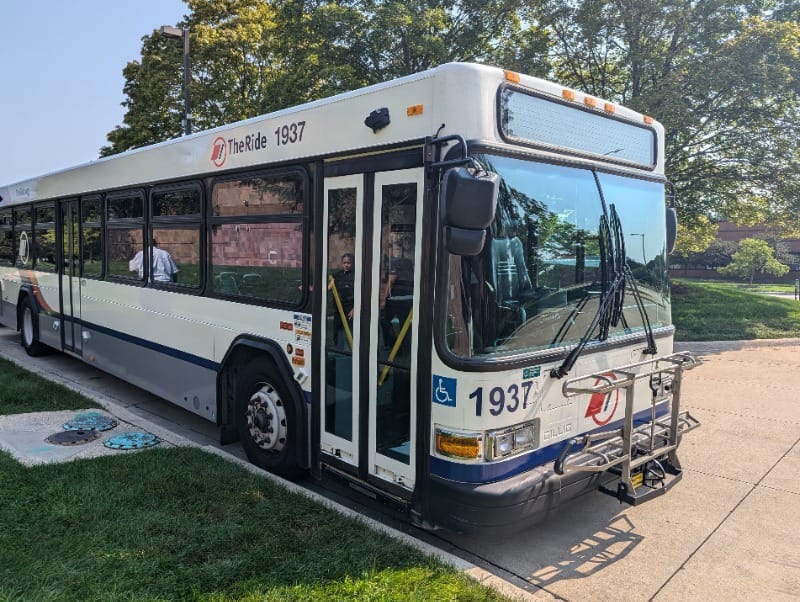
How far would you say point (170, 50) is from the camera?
22078 mm

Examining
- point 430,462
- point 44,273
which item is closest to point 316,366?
point 430,462

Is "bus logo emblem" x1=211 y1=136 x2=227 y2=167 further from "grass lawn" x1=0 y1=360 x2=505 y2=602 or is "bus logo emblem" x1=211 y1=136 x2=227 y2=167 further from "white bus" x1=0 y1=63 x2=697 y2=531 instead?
"grass lawn" x1=0 y1=360 x2=505 y2=602

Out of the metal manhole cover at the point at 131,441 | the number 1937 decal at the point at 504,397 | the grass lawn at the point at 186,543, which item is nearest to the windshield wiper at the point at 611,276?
the number 1937 decal at the point at 504,397

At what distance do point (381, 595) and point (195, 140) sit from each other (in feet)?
15.1

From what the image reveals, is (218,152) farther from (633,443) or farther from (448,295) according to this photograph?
(633,443)

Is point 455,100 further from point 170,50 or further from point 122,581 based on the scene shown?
point 170,50

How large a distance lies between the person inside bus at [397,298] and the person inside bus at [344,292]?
0.33m

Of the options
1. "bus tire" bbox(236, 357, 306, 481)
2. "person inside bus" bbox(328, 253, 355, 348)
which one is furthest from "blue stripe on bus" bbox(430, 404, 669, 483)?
"bus tire" bbox(236, 357, 306, 481)

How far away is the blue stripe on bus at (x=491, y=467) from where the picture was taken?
143 inches

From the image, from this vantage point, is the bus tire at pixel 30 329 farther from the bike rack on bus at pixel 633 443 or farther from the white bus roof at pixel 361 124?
the bike rack on bus at pixel 633 443

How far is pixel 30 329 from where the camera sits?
1063 centimetres

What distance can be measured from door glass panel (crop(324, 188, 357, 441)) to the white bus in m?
0.01

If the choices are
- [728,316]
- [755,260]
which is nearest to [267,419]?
[728,316]

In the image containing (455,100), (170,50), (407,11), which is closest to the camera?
(455,100)
